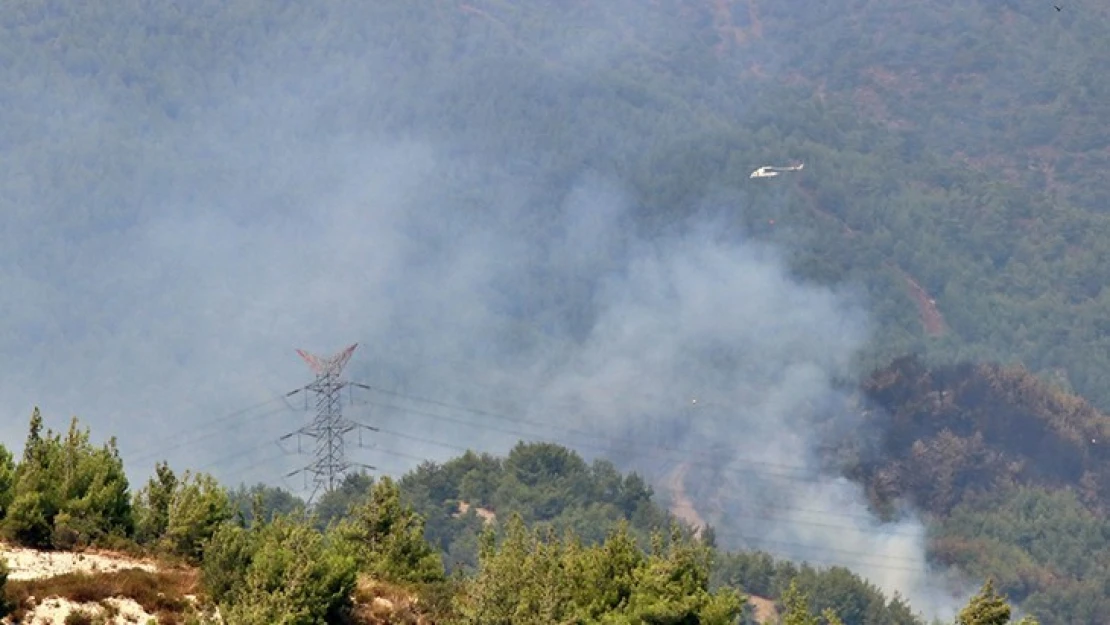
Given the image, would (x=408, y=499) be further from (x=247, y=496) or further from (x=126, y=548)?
(x=126, y=548)

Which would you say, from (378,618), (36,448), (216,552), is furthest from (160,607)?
(36,448)

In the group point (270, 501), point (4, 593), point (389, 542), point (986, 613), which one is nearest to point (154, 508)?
point (389, 542)

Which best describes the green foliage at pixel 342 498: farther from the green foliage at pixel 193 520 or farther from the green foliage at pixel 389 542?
the green foliage at pixel 193 520

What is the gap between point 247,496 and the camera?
7505 inches

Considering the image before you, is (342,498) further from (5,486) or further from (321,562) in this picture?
(321,562)

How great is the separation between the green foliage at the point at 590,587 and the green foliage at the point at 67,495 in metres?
12.7

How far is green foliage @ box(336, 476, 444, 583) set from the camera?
84562 mm

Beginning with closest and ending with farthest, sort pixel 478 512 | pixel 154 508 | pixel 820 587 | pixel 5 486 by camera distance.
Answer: pixel 5 486
pixel 154 508
pixel 820 587
pixel 478 512

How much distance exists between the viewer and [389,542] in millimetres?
86875

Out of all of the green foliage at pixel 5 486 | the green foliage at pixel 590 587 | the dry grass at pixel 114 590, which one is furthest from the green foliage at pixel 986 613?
the green foliage at pixel 5 486

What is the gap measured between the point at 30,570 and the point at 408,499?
116751 mm

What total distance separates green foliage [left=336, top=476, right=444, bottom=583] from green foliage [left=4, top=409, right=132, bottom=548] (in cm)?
922

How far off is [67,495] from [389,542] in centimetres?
1337

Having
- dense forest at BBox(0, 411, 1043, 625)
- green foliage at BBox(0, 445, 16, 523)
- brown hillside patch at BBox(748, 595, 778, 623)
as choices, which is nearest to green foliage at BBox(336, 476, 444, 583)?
dense forest at BBox(0, 411, 1043, 625)
